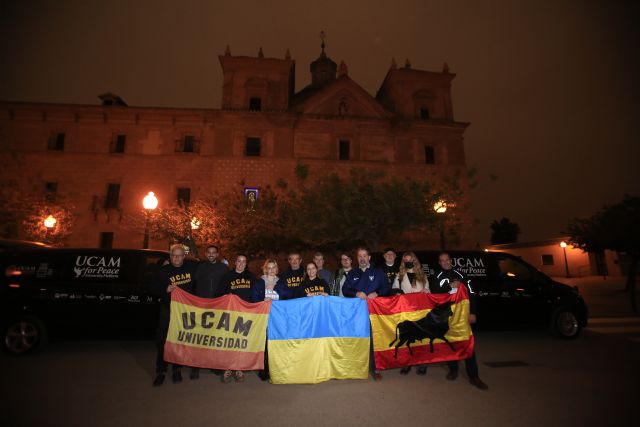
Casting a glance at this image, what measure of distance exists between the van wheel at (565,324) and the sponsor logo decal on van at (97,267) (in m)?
10.6

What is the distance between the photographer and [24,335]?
20.5ft

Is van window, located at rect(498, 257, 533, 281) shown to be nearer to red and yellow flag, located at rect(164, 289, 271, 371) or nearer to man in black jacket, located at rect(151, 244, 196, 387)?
red and yellow flag, located at rect(164, 289, 271, 371)

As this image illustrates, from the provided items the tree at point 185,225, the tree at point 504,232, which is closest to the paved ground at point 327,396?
the tree at point 185,225

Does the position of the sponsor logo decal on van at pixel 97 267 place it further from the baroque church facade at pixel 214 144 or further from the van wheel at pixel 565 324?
the baroque church facade at pixel 214 144

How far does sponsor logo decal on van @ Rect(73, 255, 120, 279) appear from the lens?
6715mm

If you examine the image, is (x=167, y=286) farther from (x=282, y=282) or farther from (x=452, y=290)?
(x=452, y=290)

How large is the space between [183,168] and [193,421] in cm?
2350

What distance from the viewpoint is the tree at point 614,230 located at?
18.5m

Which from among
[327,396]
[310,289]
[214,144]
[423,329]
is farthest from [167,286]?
[214,144]

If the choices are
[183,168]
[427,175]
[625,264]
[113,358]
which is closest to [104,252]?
[113,358]

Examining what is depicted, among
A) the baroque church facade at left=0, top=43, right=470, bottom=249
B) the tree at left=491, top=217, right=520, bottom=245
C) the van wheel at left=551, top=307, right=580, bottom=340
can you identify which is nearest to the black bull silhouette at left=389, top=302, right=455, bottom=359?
the van wheel at left=551, top=307, right=580, bottom=340

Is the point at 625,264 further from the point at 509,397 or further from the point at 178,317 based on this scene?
the point at 178,317

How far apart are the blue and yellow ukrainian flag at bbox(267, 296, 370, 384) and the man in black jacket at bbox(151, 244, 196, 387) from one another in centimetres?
166

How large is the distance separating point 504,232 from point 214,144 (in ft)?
266
